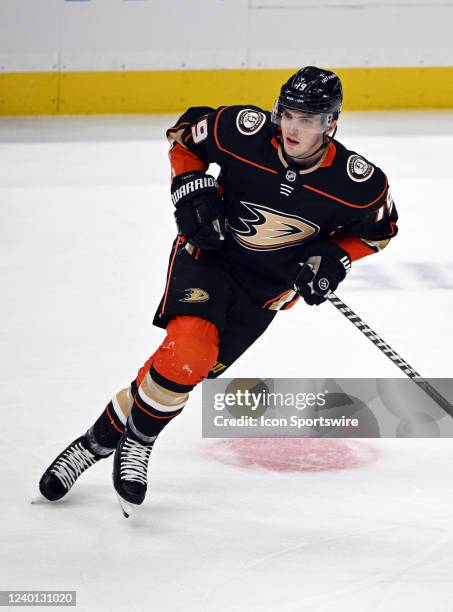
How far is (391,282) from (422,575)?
2.44 m

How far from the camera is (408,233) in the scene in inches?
210

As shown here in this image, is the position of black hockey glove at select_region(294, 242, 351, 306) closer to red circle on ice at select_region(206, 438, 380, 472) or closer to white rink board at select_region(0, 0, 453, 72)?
red circle on ice at select_region(206, 438, 380, 472)

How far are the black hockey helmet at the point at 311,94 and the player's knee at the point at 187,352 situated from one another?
52 centimetres

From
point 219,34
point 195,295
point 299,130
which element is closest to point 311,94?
point 299,130

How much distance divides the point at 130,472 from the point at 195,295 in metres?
0.43

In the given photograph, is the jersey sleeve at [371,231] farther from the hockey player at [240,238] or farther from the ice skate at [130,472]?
the ice skate at [130,472]

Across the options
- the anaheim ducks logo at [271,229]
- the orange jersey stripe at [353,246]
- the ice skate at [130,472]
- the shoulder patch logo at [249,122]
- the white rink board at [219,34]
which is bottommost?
the ice skate at [130,472]

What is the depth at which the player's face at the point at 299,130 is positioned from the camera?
248cm

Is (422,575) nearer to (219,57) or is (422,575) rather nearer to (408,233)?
(408,233)

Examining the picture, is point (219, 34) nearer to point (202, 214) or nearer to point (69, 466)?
point (202, 214)

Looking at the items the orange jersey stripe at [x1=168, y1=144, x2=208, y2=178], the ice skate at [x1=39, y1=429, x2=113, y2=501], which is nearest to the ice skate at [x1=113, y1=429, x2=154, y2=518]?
the ice skate at [x1=39, y1=429, x2=113, y2=501]

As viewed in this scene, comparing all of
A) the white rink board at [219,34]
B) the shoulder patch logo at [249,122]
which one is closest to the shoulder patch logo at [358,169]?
the shoulder patch logo at [249,122]

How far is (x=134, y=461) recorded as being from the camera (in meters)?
2.51

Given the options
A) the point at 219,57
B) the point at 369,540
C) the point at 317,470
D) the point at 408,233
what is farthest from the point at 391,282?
the point at 219,57
